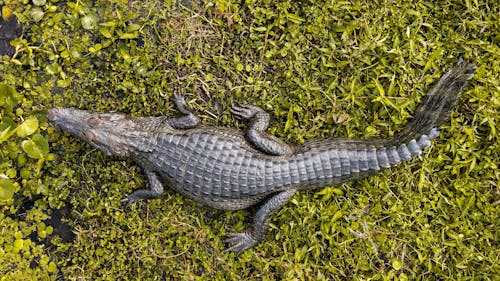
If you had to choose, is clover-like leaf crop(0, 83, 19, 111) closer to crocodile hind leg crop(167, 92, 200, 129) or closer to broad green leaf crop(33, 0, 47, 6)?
broad green leaf crop(33, 0, 47, 6)

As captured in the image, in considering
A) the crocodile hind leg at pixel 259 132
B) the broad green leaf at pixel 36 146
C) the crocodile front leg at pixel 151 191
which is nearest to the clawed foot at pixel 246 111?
the crocodile hind leg at pixel 259 132

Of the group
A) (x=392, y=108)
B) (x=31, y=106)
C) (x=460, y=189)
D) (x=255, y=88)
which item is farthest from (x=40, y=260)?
(x=460, y=189)

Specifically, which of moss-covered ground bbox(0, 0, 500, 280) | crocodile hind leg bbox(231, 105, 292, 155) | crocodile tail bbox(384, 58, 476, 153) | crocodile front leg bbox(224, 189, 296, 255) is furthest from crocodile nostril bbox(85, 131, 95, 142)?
crocodile tail bbox(384, 58, 476, 153)

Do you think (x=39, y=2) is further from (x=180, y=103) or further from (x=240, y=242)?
(x=240, y=242)

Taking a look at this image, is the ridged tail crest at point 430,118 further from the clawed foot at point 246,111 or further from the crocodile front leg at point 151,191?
the crocodile front leg at point 151,191

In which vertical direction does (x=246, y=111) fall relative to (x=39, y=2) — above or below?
below

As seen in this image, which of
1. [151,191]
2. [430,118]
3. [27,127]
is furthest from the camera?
[151,191]

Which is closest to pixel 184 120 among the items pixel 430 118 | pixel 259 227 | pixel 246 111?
pixel 246 111

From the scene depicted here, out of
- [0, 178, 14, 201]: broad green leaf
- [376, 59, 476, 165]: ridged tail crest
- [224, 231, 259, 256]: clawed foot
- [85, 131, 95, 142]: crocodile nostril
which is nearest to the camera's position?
[376, 59, 476, 165]: ridged tail crest
